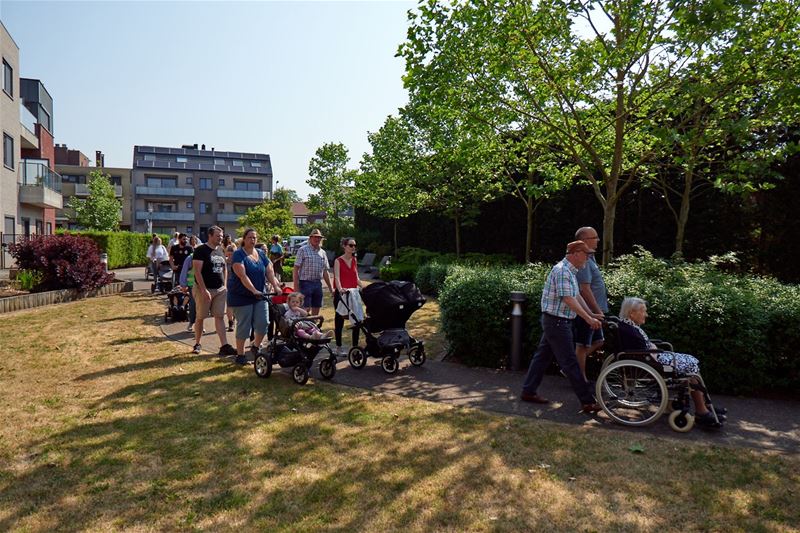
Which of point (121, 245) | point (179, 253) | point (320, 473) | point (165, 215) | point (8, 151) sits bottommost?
point (320, 473)

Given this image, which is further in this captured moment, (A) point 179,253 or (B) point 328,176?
(B) point 328,176

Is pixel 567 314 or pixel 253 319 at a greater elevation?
pixel 567 314

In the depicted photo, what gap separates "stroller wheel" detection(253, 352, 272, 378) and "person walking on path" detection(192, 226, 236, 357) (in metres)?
1.34

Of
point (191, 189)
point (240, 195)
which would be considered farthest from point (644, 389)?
point (191, 189)

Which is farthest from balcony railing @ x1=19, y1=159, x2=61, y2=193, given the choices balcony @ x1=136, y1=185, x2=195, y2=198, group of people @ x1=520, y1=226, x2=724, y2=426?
balcony @ x1=136, y1=185, x2=195, y2=198

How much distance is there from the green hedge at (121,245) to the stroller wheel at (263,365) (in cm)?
2366

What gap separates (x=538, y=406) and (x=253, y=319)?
3921 mm

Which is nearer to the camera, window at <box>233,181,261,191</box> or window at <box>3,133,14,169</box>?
window at <box>3,133,14,169</box>

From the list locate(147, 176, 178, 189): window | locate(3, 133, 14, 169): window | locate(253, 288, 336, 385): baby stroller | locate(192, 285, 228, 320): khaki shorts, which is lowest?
locate(253, 288, 336, 385): baby stroller

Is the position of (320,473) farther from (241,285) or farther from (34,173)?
(34,173)

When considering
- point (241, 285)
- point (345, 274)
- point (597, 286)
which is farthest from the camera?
point (345, 274)

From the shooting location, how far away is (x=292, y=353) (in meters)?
6.70

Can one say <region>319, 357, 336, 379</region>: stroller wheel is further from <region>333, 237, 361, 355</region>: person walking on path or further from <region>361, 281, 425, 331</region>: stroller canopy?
<region>333, 237, 361, 355</region>: person walking on path

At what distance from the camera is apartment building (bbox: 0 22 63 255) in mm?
26312
